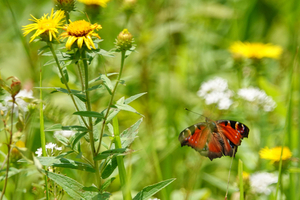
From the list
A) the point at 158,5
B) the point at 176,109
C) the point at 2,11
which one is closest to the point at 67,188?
the point at 176,109

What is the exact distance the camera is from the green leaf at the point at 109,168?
1.07m

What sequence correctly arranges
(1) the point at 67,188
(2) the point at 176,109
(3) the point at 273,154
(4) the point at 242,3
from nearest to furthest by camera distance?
(1) the point at 67,188, (3) the point at 273,154, (2) the point at 176,109, (4) the point at 242,3

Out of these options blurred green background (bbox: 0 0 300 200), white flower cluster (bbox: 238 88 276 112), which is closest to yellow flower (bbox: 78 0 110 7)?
blurred green background (bbox: 0 0 300 200)

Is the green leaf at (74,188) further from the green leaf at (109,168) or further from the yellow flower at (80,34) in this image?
the yellow flower at (80,34)

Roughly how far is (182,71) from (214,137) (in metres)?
1.43

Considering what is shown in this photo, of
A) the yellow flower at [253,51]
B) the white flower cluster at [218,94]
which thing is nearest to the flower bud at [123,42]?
the white flower cluster at [218,94]

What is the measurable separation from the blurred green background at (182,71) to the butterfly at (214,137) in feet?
0.98

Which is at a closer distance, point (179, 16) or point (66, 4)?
point (66, 4)

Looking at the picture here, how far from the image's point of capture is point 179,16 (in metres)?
3.23

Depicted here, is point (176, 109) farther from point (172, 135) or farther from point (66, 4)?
point (66, 4)

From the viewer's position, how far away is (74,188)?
100cm

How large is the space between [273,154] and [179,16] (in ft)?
6.43

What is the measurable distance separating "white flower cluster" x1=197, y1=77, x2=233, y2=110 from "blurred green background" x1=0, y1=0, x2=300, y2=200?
67 millimetres

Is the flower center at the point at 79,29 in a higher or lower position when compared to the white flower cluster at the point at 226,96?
higher
